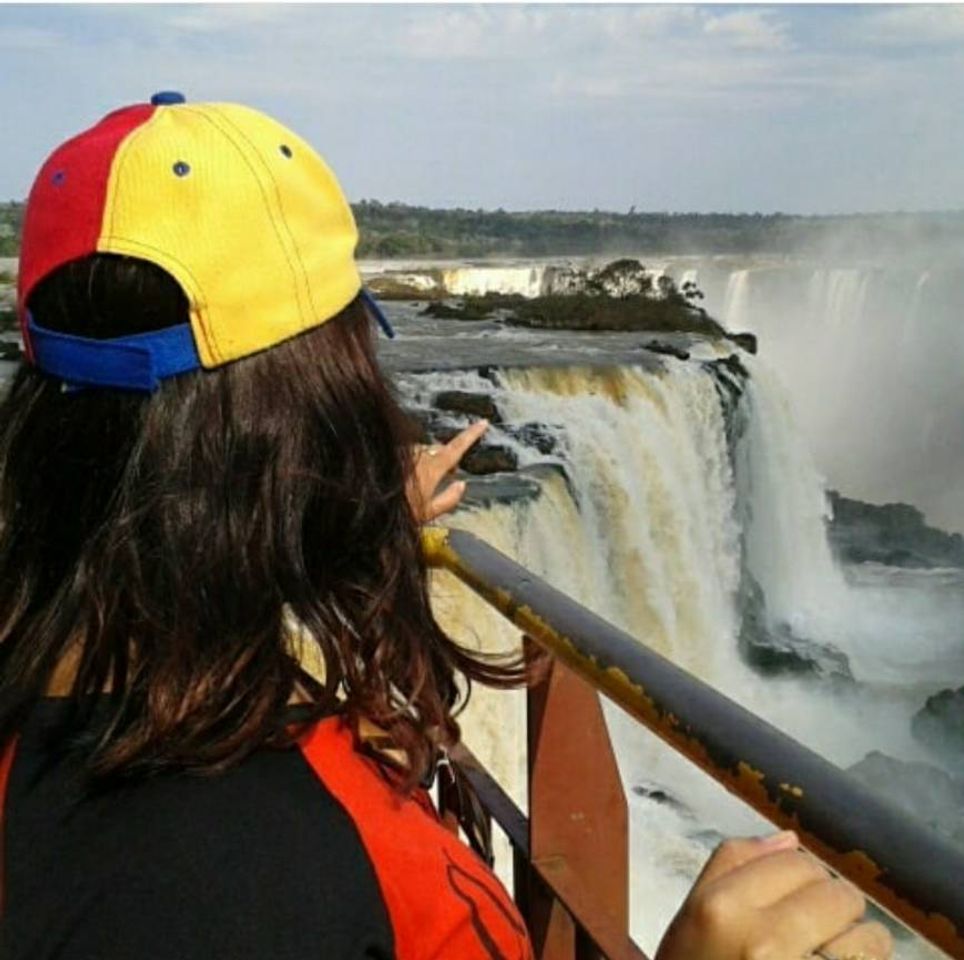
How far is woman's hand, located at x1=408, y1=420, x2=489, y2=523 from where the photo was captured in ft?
4.18

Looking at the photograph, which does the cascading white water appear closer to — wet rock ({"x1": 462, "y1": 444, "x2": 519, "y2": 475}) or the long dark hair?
wet rock ({"x1": 462, "y1": 444, "x2": 519, "y2": 475})

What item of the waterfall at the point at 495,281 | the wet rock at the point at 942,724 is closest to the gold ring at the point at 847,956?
the wet rock at the point at 942,724

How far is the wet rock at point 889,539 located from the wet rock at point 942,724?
5861mm

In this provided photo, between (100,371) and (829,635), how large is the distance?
14.1 meters

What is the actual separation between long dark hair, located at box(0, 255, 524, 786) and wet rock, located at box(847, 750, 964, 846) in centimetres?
1020

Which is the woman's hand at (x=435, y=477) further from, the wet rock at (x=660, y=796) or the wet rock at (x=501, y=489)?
the wet rock at (x=660, y=796)

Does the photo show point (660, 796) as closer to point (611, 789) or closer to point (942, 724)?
point (942, 724)

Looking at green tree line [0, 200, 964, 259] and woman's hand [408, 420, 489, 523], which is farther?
green tree line [0, 200, 964, 259]

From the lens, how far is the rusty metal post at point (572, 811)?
1.42 meters

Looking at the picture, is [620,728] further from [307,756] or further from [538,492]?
[307,756]

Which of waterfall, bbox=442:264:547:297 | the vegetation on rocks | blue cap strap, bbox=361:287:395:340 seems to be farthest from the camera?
waterfall, bbox=442:264:547:297

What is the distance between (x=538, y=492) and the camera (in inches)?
339

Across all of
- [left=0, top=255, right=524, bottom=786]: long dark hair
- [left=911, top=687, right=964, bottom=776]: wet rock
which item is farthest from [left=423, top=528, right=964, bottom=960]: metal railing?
[left=911, top=687, right=964, bottom=776]: wet rock

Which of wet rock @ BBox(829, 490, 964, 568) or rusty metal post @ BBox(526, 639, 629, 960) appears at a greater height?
rusty metal post @ BBox(526, 639, 629, 960)
